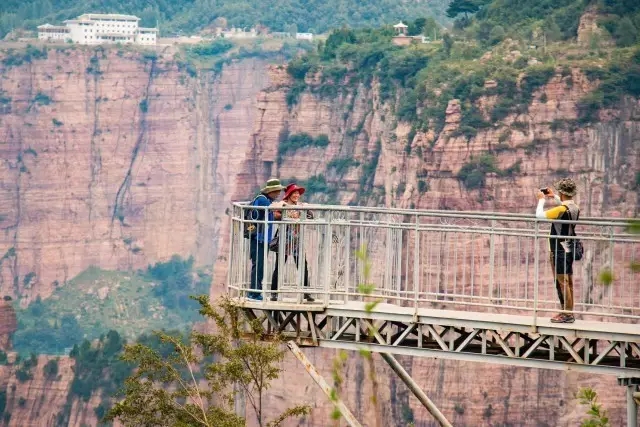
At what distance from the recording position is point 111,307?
181875mm

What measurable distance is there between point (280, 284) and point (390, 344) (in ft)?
6.92

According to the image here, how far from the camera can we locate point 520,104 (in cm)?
9675

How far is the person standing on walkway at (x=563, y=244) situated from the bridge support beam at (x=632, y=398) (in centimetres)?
118

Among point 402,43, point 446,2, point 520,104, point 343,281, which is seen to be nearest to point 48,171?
point 446,2

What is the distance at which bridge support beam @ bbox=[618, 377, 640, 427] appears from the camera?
29.8m

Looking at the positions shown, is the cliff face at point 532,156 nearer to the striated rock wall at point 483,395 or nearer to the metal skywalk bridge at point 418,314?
the striated rock wall at point 483,395

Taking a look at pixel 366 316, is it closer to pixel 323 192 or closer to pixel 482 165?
pixel 482 165

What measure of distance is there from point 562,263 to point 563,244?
23 centimetres

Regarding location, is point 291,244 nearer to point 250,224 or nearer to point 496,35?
point 250,224

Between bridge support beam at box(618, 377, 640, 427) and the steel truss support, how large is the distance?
119mm

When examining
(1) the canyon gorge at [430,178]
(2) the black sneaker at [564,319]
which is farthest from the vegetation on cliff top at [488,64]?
(2) the black sneaker at [564,319]

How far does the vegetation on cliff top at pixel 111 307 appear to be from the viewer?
174250 mm

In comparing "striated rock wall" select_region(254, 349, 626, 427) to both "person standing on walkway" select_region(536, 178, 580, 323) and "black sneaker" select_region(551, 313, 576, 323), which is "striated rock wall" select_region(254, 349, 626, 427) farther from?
"black sneaker" select_region(551, 313, 576, 323)

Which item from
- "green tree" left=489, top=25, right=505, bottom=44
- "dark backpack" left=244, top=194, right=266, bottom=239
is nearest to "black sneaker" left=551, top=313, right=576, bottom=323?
"dark backpack" left=244, top=194, right=266, bottom=239
